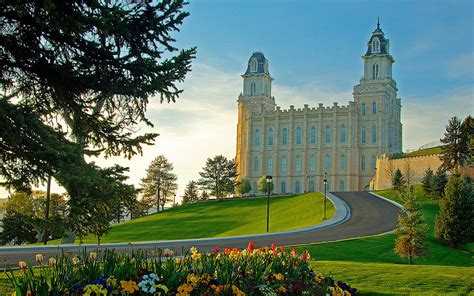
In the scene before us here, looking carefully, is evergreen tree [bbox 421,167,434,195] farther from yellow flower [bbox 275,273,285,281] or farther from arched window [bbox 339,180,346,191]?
yellow flower [bbox 275,273,285,281]

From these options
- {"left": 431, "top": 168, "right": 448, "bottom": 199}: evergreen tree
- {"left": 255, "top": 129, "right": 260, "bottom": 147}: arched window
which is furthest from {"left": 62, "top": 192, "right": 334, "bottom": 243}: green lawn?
{"left": 255, "top": 129, "right": 260, "bottom": 147}: arched window

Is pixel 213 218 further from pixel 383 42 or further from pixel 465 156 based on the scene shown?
pixel 383 42

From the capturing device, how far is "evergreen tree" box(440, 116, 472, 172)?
59.7 meters

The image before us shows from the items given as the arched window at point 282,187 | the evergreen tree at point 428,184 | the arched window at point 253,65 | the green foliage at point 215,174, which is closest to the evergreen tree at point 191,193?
the green foliage at point 215,174

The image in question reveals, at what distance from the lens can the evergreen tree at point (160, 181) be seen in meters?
83.5

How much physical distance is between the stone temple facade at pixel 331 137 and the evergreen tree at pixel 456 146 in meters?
28.3

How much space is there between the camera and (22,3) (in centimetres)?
852

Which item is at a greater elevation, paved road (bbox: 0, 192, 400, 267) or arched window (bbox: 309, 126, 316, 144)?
arched window (bbox: 309, 126, 316, 144)

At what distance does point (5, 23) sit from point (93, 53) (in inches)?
61.5

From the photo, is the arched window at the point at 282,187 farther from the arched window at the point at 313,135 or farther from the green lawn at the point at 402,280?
the green lawn at the point at 402,280

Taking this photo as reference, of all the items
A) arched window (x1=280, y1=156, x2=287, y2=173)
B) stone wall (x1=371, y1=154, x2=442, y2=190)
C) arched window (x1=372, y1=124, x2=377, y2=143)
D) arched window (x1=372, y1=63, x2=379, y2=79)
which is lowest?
stone wall (x1=371, y1=154, x2=442, y2=190)

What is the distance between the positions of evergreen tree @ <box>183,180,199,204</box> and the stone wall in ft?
98.7

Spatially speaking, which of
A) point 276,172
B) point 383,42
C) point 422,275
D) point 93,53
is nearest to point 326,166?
point 276,172

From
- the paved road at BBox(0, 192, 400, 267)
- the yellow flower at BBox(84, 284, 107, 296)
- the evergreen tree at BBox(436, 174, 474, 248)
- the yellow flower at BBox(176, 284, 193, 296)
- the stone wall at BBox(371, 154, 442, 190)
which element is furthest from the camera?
the stone wall at BBox(371, 154, 442, 190)
